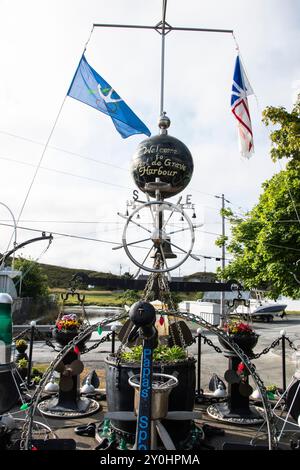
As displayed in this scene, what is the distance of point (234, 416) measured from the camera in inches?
288

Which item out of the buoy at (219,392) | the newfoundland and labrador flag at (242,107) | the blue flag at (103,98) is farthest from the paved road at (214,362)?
the blue flag at (103,98)

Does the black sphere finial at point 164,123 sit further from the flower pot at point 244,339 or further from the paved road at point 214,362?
the paved road at point 214,362

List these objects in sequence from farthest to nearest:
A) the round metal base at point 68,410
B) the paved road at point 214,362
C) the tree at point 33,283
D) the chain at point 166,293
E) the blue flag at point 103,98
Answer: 1. the tree at point 33,283
2. the paved road at point 214,362
3. the blue flag at point 103,98
4. the round metal base at point 68,410
5. the chain at point 166,293

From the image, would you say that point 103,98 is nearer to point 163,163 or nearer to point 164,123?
point 164,123

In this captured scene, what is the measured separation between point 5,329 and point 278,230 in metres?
13.3

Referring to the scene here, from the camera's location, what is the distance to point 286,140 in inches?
511

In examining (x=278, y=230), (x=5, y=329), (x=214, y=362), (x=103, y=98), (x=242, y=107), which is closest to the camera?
(x=5, y=329)

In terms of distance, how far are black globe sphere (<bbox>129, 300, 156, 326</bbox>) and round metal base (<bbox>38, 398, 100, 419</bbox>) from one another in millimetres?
5157

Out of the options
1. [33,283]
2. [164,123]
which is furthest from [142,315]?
[33,283]

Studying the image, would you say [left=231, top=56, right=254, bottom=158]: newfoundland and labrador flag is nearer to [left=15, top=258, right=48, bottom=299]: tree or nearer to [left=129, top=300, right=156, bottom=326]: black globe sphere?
[left=129, top=300, right=156, bottom=326]: black globe sphere

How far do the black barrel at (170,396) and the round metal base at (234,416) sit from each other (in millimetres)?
1595

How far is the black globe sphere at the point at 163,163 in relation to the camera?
7129 millimetres
